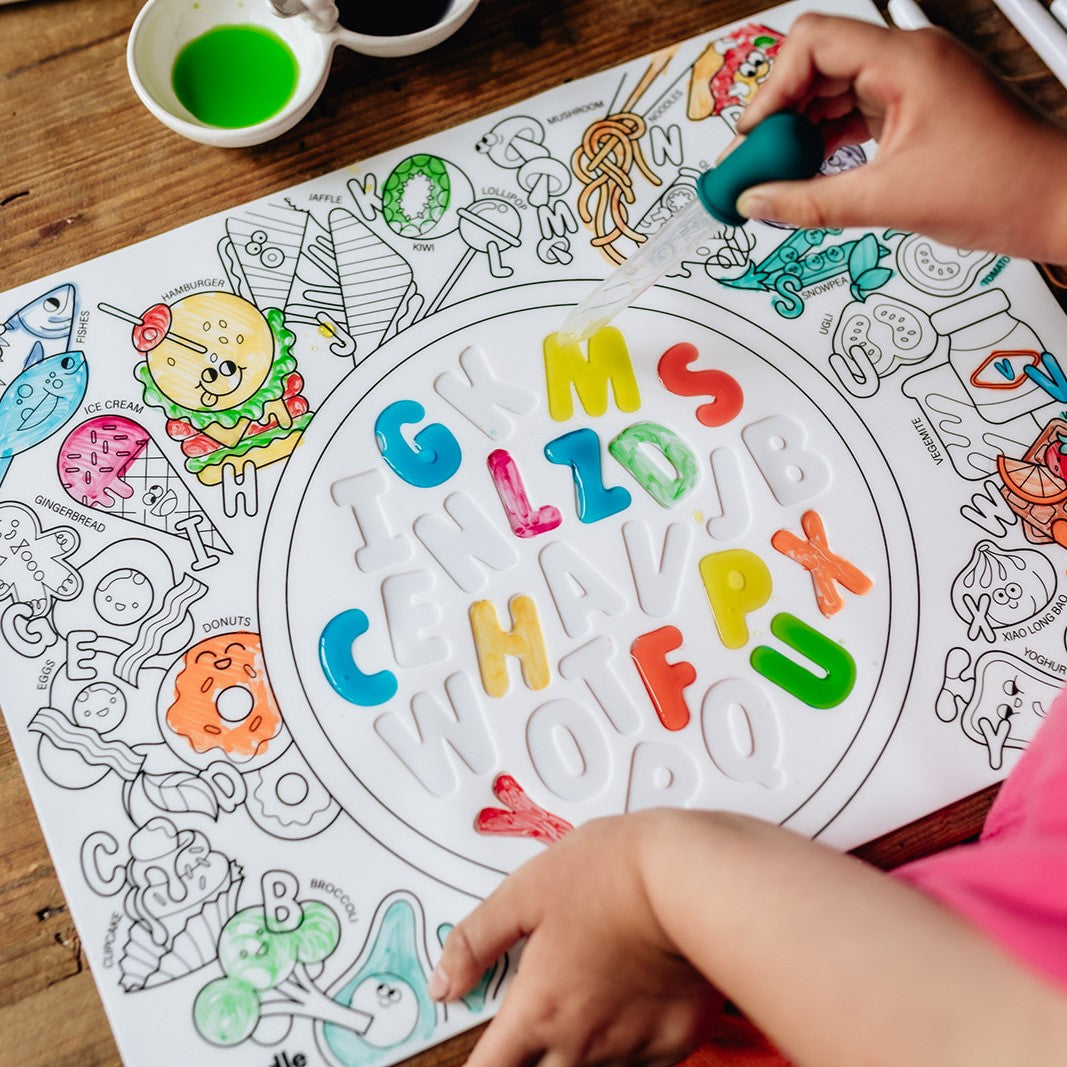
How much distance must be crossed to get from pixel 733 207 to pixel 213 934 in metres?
0.47

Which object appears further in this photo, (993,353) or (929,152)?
(993,353)

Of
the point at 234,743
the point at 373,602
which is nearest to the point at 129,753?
the point at 234,743

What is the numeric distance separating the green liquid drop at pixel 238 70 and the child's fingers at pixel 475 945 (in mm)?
496

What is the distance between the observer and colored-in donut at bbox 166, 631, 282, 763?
1.79 ft

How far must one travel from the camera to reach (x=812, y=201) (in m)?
0.49

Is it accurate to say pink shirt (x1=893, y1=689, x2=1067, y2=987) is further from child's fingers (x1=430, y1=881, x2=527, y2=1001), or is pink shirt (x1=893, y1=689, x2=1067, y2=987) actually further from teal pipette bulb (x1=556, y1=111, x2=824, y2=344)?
teal pipette bulb (x1=556, y1=111, x2=824, y2=344)

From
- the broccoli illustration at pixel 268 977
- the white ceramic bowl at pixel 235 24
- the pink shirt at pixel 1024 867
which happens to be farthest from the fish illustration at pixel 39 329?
the pink shirt at pixel 1024 867

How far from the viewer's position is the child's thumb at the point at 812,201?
1.58 ft

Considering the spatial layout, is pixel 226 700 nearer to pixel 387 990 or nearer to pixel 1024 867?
pixel 387 990

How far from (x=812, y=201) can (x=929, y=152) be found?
0.23 feet

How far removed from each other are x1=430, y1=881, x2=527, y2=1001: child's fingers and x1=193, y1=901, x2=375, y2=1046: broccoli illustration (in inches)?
1.8

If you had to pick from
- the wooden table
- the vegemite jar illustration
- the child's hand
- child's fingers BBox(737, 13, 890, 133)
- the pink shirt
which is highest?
the wooden table

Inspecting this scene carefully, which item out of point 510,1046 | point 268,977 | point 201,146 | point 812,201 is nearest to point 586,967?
point 510,1046

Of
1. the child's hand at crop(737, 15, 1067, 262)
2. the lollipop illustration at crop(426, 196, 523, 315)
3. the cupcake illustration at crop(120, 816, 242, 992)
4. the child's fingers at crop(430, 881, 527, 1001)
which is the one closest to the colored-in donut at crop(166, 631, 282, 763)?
the cupcake illustration at crop(120, 816, 242, 992)
